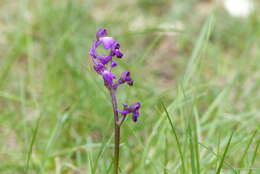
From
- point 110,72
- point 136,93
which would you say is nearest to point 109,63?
point 110,72

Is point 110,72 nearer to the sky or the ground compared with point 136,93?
nearer to the ground

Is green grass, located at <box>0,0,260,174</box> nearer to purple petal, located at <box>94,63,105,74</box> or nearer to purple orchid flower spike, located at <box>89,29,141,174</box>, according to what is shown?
purple orchid flower spike, located at <box>89,29,141,174</box>

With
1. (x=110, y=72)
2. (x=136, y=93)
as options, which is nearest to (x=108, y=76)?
(x=110, y=72)

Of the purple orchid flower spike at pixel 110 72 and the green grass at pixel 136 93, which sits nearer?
the purple orchid flower spike at pixel 110 72

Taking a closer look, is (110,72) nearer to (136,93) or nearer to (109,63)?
(109,63)

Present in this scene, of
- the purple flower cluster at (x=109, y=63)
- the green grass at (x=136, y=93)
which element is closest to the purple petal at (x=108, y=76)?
the purple flower cluster at (x=109, y=63)

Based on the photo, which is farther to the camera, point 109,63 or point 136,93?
point 136,93

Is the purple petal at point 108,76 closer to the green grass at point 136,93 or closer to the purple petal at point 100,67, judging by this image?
the purple petal at point 100,67

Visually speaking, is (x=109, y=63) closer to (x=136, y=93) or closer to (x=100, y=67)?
(x=100, y=67)

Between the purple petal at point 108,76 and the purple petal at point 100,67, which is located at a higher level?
the purple petal at point 100,67
